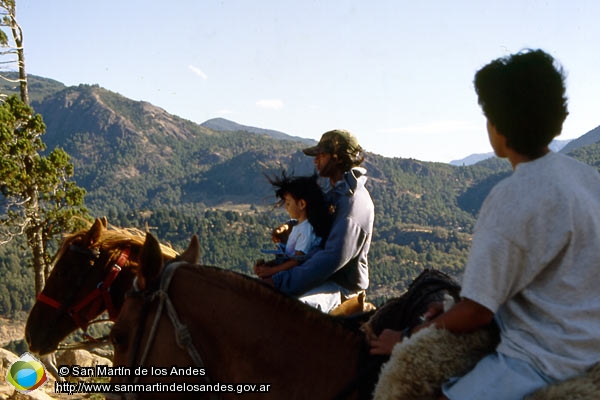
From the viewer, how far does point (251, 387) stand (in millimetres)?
2684

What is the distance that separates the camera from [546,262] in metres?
1.84

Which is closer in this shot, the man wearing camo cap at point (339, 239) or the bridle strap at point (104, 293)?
the man wearing camo cap at point (339, 239)

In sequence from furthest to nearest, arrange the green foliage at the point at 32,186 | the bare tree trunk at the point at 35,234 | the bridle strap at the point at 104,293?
1. the bare tree trunk at the point at 35,234
2. the green foliage at the point at 32,186
3. the bridle strap at the point at 104,293

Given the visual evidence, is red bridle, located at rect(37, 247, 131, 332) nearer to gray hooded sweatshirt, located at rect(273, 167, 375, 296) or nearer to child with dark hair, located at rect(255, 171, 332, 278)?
child with dark hair, located at rect(255, 171, 332, 278)

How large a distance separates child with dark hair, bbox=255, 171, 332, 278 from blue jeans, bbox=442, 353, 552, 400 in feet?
7.78

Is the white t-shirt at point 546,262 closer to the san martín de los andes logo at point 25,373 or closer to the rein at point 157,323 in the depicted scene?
the rein at point 157,323

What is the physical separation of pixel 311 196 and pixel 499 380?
112 inches

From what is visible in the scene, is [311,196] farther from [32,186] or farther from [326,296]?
[32,186]

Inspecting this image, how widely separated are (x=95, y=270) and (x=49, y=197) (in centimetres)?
1035

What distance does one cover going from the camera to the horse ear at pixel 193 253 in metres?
3.17

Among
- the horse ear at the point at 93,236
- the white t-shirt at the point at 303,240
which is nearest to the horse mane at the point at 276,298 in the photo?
the white t-shirt at the point at 303,240

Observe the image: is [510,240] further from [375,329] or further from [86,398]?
[86,398]

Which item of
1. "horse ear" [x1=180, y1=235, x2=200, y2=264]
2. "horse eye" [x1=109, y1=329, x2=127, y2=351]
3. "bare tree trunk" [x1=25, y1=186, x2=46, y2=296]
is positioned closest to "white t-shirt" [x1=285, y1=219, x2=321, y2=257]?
"horse ear" [x1=180, y1=235, x2=200, y2=264]

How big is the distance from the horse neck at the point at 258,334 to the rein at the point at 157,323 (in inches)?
1.4
